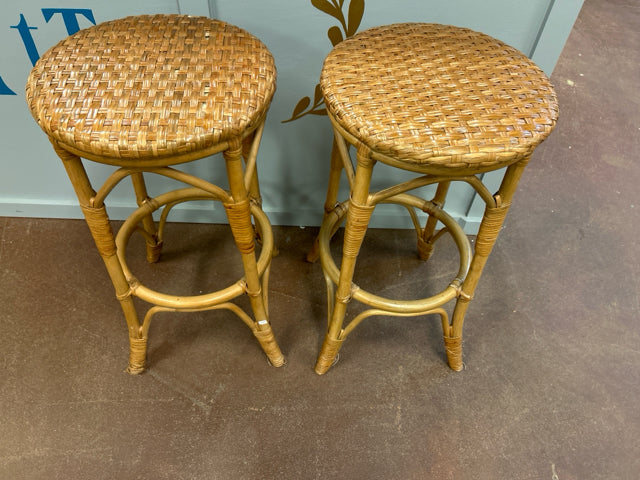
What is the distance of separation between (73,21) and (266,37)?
1.71 ft

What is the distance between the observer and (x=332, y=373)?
1.49 metres

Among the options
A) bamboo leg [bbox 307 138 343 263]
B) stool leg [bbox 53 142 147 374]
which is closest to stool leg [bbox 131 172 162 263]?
stool leg [bbox 53 142 147 374]

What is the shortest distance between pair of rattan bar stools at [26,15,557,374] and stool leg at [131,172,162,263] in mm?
336

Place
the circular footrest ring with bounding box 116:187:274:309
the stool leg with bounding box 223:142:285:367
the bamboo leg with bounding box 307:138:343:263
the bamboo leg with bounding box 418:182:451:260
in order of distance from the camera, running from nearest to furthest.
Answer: the stool leg with bounding box 223:142:285:367
the circular footrest ring with bounding box 116:187:274:309
the bamboo leg with bounding box 307:138:343:263
the bamboo leg with bounding box 418:182:451:260

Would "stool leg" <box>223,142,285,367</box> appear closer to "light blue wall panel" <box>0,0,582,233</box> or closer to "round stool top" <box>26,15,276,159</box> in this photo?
"round stool top" <box>26,15,276,159</box>

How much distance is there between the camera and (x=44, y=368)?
147cm

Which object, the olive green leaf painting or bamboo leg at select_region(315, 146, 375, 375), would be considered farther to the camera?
the olive green leaf painting

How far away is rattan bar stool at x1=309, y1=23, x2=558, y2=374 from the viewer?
90cm

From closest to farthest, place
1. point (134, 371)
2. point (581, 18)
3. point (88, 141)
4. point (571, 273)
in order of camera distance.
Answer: point (88, 141)
point (134, 371)
point (571, 273)
point (581, 18)

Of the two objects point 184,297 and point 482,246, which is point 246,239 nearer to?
point 184,297

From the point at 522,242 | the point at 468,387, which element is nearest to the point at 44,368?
the point at 468,387

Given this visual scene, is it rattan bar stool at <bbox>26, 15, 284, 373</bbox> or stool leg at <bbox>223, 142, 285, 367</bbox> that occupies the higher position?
rattan bar stool at <bbox>26, 15, 284, 373</bbox>

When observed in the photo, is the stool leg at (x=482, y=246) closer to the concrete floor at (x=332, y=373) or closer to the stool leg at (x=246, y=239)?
the concrete floor at (x=332, y=373)

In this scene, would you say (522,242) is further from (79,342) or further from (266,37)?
(79,342)
